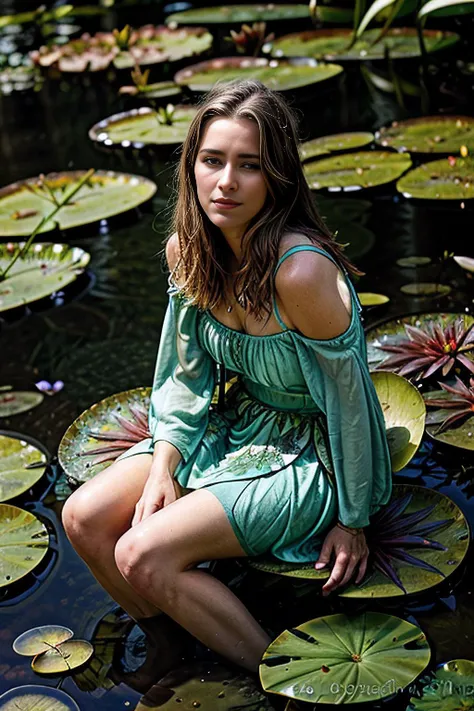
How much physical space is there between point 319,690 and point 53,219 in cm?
291

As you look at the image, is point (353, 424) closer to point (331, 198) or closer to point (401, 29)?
point (331, 198)

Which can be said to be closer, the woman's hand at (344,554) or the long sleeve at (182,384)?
the woman's hand at (344,554)

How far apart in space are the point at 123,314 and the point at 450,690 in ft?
7.21

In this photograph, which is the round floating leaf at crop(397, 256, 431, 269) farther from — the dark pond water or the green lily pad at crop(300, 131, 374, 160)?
the green lily pad at crop(300, 131, 374, 160)

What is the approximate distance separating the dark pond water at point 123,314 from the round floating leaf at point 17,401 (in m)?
0.03

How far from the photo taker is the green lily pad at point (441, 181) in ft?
13.4

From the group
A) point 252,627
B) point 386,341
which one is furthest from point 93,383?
point 252,627

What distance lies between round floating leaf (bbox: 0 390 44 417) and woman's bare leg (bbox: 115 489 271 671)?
50.3 inches

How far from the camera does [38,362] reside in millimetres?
3572

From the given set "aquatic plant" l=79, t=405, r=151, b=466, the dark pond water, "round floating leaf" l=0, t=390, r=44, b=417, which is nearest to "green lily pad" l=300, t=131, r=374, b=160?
the dark pond water

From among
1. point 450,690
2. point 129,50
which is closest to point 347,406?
point 450,690

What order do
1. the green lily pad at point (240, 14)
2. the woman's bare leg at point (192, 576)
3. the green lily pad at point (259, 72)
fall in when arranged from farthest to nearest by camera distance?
the green lily pad at point (240, 14), the green lily pad at point (259, 72), the woman's bare leg at point (192, 576)

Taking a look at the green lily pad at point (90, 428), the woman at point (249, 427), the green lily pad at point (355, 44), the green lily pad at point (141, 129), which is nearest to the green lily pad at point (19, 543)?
the green lily pad at point (90, 428)

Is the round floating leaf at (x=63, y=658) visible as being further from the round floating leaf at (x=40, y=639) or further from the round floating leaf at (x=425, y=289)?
the round floating leaf at (x=425, y=289)
